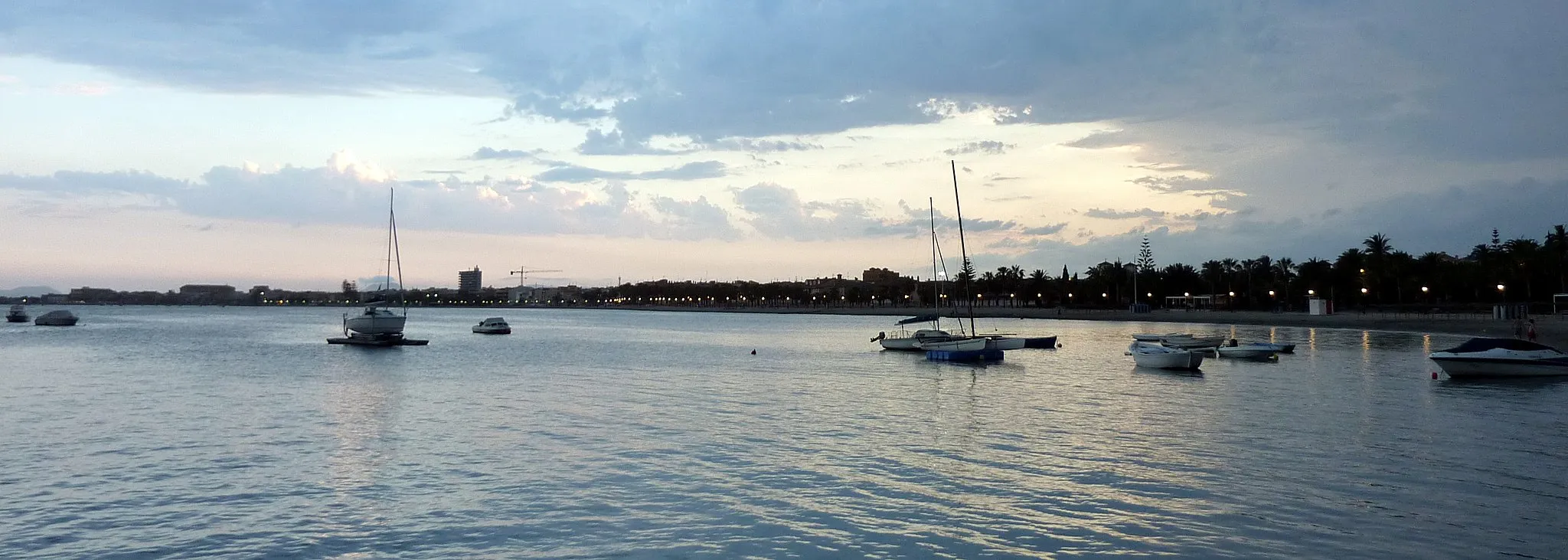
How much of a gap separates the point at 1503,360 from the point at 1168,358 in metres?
12.4

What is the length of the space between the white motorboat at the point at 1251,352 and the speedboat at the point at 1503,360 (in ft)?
42.6

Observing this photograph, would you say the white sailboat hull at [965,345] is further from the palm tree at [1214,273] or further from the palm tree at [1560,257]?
the palm tree at [1214,273]

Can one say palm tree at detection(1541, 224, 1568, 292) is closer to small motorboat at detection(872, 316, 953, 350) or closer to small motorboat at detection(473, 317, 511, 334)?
small motorboat at detection(872, 316, 953, 350)

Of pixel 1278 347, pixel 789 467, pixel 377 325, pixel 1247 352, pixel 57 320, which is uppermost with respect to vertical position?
pixel 377 325

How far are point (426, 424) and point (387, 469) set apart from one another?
747 centimetres

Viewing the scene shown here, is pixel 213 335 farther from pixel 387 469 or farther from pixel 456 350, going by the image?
pixel 387 469

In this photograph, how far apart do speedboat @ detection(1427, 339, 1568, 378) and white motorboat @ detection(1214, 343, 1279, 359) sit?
42.6 feet

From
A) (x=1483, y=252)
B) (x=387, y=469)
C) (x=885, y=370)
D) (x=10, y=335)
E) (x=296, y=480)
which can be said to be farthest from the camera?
(x=1483, y=252)

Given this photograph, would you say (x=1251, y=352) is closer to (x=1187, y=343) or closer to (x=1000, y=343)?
(x=1187, y=343)

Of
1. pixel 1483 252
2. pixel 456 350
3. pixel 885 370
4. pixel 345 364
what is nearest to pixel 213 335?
pixel 456 350

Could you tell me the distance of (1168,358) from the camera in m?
44.0

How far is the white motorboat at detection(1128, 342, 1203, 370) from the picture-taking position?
142 ft

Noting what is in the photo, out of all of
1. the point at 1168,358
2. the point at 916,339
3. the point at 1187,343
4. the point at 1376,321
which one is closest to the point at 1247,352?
the point at 1187,343

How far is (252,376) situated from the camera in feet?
139
